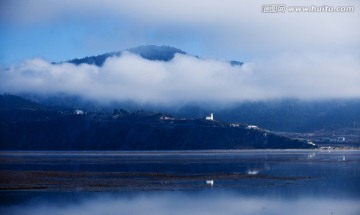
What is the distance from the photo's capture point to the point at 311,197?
5166 cm

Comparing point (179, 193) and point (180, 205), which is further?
point (179, 193)

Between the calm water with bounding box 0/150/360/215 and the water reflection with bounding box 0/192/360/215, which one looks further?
the calm water with bounding box 0/150/360/215

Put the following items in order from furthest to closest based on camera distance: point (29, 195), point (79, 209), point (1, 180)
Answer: point (1, 180), point (29, 195), point (79, 209)

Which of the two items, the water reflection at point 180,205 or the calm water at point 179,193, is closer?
the water reflection at point 180,205

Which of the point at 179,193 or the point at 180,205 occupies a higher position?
the point at 179,193

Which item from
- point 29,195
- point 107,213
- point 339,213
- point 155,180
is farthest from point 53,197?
point 339,213

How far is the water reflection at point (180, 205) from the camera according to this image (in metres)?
43.8

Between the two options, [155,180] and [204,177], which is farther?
[204,177]

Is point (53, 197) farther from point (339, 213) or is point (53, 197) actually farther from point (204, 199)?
point (339, 213)

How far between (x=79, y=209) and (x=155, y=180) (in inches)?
970

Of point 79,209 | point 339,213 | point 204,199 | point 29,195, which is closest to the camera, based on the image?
point 339,213

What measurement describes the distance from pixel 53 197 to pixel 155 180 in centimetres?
1824

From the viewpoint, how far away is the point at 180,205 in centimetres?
4712

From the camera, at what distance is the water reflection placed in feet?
144
